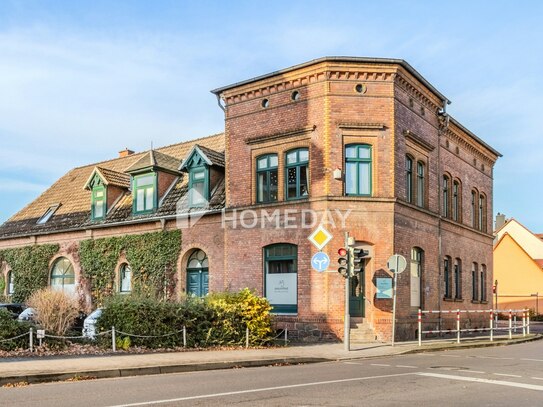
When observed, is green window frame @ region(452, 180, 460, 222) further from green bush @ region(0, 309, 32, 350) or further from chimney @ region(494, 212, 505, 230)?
chimney @ region(494, 212, 505, 230)

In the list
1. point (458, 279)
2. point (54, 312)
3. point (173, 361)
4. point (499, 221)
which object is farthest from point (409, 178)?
point (499, 221)

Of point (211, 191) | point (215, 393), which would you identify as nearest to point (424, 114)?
point (211, 191)

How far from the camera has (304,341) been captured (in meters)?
22.6

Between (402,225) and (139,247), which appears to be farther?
(139,247)

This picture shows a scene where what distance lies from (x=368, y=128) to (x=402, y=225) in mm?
3779

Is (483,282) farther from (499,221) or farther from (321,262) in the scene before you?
(499,221)

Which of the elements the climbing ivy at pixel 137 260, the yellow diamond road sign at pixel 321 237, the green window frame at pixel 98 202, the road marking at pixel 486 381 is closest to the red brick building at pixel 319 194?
the climbing ivy at pixel 137 260

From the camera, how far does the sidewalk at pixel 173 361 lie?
43.4ft

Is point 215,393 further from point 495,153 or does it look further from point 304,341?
point 495,153

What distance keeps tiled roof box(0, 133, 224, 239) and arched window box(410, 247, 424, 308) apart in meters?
7.88

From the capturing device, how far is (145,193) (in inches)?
Result: 1176

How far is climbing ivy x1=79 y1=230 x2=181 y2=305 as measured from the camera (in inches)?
1100

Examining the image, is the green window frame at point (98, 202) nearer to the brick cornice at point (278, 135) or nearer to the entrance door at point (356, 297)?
the brick cornice at point (278, 135)

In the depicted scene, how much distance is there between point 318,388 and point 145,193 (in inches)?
782
